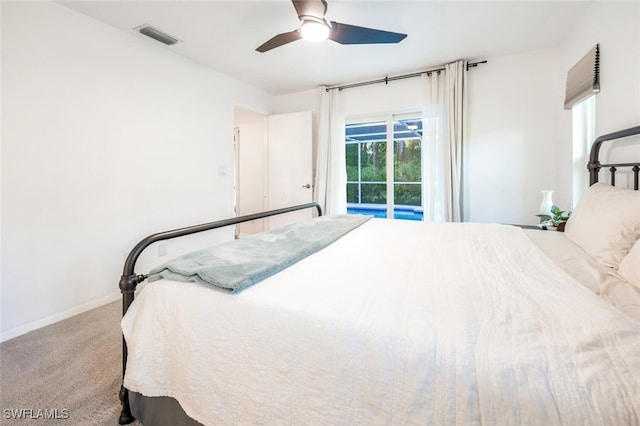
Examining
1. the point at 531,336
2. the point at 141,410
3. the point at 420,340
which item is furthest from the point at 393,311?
the point at 141,410

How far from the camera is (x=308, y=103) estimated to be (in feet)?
14.4

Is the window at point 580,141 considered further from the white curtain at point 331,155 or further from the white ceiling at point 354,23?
the white curtain at point 331,155

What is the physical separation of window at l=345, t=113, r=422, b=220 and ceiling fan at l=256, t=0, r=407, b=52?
1.90 meters

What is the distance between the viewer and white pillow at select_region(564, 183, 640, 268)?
1167 millimetres

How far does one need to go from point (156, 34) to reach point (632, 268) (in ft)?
12.1

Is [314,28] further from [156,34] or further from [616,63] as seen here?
[616,63]

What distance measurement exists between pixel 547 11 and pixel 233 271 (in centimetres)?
321

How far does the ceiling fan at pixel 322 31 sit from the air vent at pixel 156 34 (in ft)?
3.64

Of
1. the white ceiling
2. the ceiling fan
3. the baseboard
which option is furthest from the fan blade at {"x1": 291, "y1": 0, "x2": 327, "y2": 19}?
the baseboard

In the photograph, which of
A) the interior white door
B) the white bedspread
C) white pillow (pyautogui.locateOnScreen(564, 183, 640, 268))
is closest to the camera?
the white bedspread

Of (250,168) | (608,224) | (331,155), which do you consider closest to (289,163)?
(331,155)

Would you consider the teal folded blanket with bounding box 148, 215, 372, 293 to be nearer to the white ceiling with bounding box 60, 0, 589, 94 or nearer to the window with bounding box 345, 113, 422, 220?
the white ceiling with bounding box 60, 0, 589, 94

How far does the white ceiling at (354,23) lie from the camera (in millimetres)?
2252

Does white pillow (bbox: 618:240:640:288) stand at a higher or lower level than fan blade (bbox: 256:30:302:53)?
lower
